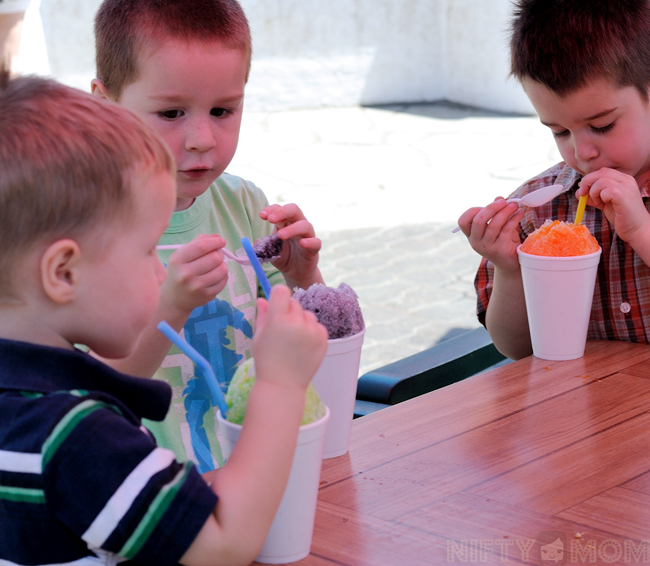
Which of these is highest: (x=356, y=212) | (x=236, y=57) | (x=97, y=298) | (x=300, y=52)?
(x=236, y=57)

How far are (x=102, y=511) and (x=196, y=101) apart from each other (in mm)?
835

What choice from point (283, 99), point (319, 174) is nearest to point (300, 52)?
point (283, 99)

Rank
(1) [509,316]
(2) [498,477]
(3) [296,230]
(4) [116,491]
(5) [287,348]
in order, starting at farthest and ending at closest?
(1) [509,316] < (3) [296,230] < (2) [498,477] < (5) [287,348] < (4) [116,491]

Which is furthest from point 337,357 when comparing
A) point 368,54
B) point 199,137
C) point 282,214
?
point 368,54

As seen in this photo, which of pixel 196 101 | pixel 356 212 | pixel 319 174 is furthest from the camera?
pixel 319 174

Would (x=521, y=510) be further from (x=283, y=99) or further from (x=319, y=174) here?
(x=283, y=99)

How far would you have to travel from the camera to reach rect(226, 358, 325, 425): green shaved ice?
34.6 inches

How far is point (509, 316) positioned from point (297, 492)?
0.96 m

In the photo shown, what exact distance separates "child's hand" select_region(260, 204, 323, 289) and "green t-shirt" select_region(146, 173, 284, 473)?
113 mm

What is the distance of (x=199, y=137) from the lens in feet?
Answer: 4.56

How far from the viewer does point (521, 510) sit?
3.00 ft

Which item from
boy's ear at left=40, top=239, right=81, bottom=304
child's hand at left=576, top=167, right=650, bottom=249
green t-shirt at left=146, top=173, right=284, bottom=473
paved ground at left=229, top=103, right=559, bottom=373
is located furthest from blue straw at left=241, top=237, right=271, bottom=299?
paved ground at left=229, top=103, right=559, bottom=373

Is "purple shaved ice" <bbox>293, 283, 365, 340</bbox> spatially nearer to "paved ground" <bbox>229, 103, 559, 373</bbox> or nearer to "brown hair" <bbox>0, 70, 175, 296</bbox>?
"brown hair" <bbox>0, 70, 175, 296</bbox>

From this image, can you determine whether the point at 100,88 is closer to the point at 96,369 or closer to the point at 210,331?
the point at 210,331
